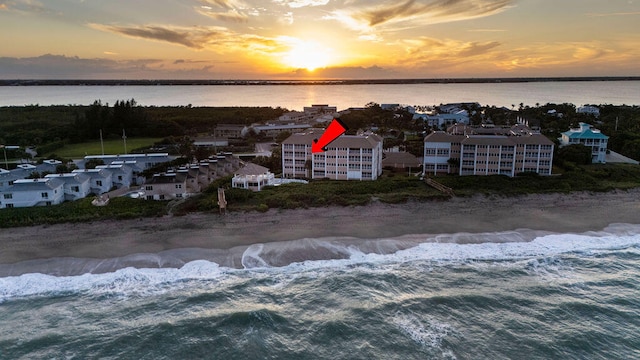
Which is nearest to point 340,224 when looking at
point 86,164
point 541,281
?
point 541,281

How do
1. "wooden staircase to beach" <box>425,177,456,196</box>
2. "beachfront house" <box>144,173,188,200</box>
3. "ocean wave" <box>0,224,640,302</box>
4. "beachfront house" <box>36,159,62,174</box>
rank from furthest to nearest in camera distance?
"beachfront house" <box>36,159,62,174</box> → "wooden staircase to beach" <box>425,177,456,196</box> → "beachfront house" <box>144,173,188,200</box> → "ocean wave" <box>0,224,640,302</box>

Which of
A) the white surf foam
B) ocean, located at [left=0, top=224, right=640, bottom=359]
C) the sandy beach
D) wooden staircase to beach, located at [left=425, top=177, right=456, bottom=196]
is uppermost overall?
wooden staircase to beach, located at [left=425, top=177, right=456, bottom=196]

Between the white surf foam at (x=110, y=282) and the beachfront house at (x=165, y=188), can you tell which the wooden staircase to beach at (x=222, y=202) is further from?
the white surf foam at (x=110, y=282)

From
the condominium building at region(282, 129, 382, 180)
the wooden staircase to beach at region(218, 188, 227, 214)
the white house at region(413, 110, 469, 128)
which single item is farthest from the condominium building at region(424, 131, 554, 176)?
the white house at region(413, 110, 469, 128)

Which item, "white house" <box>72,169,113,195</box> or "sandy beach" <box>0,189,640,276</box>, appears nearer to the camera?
"sandy beach" <box>0,189,640,276</box>

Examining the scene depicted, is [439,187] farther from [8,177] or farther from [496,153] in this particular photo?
[8,177]

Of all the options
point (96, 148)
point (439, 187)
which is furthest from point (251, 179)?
point (96, 148)

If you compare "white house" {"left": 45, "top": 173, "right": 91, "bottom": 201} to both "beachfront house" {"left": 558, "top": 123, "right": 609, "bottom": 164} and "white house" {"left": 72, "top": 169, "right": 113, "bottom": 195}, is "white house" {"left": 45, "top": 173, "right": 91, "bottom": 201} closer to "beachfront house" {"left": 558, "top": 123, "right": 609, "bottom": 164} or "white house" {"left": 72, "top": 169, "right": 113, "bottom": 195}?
"white house" {"left": 72, "top": 169, "right": 113, "bottom": 195}
